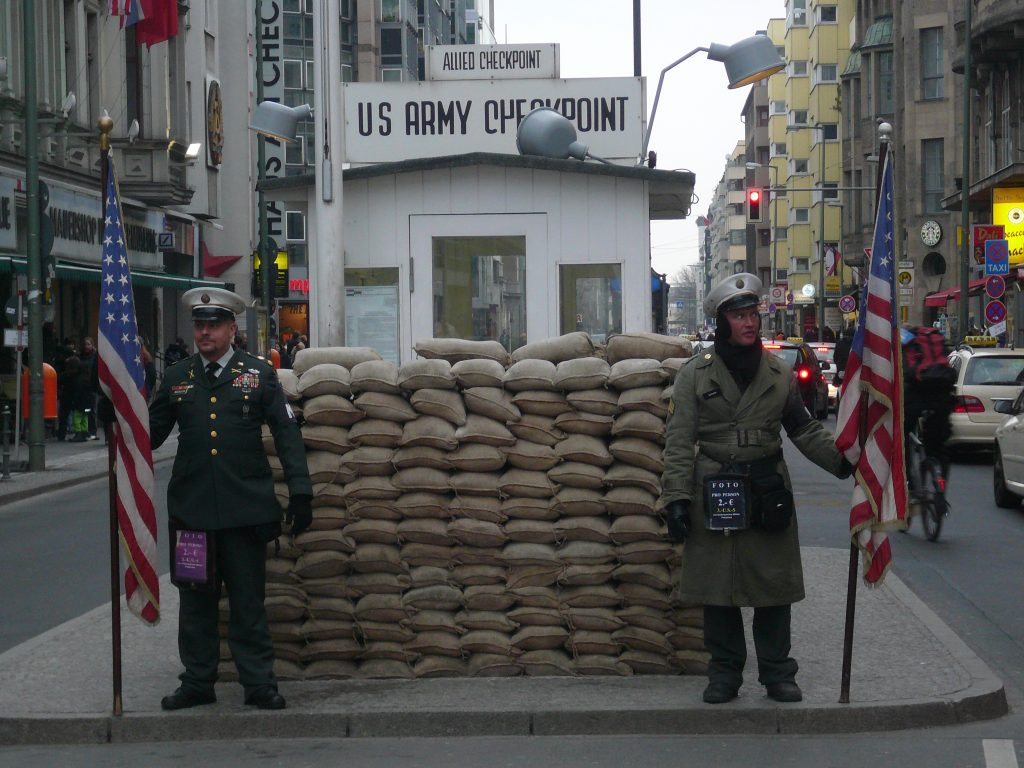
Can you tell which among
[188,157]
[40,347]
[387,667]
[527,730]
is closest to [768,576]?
[527,730]

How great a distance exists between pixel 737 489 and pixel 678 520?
31 cm

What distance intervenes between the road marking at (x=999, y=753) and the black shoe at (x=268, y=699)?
305 centimetres

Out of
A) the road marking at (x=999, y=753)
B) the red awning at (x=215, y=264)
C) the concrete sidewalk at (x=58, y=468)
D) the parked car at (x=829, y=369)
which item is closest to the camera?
the road marking at (x=999, y=753)

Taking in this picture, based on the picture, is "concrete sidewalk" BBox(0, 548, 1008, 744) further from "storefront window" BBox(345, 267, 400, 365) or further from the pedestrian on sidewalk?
"storefront window" BBox(345, 267, 400, 365)

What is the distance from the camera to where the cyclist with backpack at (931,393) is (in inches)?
562

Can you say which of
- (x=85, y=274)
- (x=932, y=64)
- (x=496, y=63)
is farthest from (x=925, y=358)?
(x=932, y=64)

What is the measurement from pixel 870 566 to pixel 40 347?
17.2m

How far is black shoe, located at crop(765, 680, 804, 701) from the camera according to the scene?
7.07 metres

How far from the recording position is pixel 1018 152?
43.8m

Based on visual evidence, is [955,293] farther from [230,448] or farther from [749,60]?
[230,448]

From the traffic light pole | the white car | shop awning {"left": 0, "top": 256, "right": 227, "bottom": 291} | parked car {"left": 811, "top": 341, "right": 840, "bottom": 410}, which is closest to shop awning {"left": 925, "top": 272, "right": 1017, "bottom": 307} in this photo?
parked car {"left": 811, "top": 341, "right": 840, "bottom": 410}

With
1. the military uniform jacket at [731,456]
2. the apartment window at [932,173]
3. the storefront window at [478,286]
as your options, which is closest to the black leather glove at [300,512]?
the military uniform jacket at [731,456]

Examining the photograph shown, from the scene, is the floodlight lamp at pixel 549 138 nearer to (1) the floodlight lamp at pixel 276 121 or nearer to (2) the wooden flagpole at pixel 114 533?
(1) the floodlight lamp at pixel 276 121

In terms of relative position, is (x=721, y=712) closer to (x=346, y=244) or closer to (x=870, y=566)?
(x=870, y=566)
